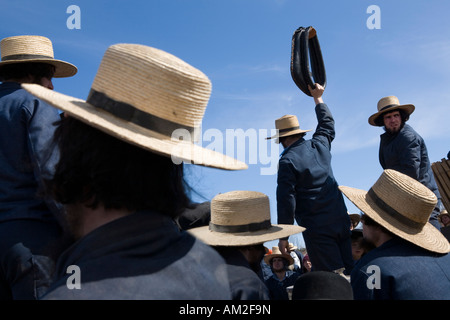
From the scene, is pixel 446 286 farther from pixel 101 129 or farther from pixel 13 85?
pixel 13 85

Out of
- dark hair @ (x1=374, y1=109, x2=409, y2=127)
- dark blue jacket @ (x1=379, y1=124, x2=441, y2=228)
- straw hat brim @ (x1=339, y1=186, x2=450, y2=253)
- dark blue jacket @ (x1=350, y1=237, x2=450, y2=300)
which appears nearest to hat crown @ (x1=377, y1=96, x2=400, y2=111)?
dark hair @ (x1=374, y1=109, x2=409, y2=127)

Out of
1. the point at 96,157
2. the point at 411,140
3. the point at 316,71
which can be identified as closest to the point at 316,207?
the point at 411,140

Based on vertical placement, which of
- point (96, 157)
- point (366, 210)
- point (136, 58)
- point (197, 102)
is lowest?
point (366, 210)

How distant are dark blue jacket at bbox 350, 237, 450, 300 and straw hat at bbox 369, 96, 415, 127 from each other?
Answer: 374 centimetres

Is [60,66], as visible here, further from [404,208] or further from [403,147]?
[403,147]

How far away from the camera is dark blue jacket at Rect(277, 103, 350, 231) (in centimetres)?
509

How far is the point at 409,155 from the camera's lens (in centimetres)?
570

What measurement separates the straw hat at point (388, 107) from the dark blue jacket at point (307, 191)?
1570 millimetres

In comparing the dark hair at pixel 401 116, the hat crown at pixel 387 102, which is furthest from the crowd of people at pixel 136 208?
the hat crown at pixel 387 102

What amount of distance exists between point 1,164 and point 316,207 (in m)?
3.44

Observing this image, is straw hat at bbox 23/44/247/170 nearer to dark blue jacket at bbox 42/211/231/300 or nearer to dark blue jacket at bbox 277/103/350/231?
dark blue jacket at bbox 42/211/231/300

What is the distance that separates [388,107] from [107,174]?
5809 millimetres

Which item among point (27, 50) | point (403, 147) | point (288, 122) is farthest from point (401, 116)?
point (27, 50)

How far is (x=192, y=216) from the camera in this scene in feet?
12.7
